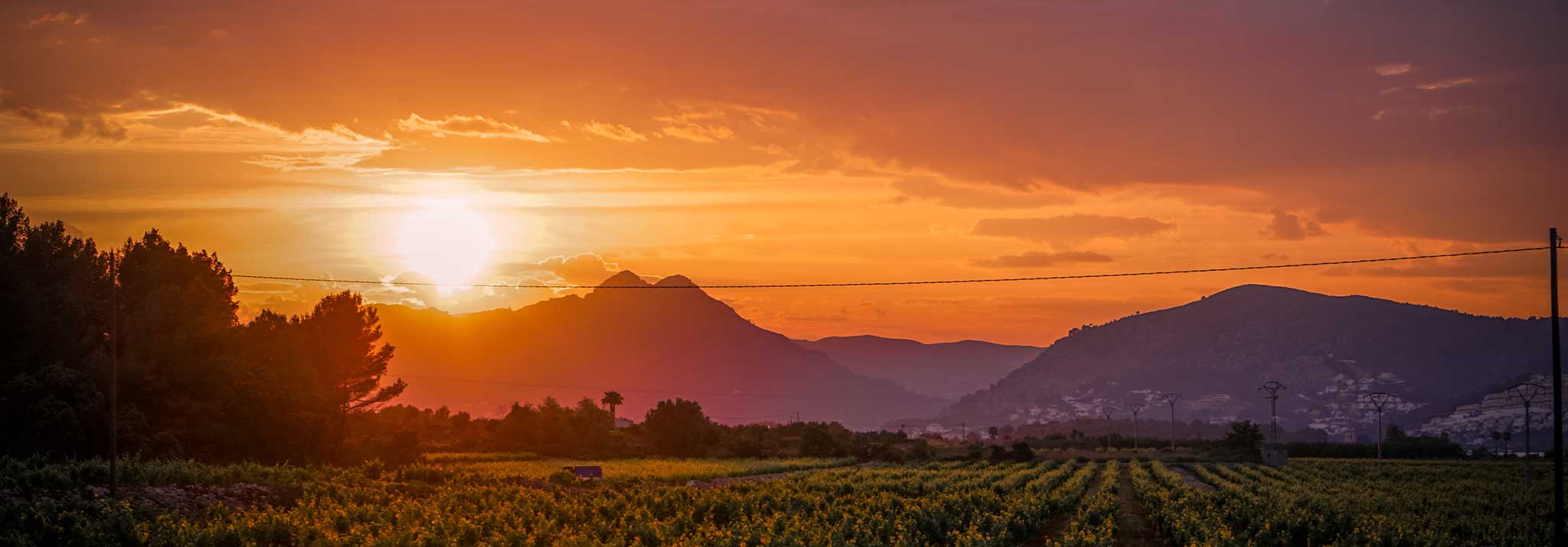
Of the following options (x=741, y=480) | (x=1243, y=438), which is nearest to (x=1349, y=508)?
(x=741, y=480)

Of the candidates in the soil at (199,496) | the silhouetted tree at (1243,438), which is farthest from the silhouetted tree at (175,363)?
the silhouetted tree at (1243,438)

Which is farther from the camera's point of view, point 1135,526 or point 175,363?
point 175,363

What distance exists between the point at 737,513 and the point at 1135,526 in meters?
15.6

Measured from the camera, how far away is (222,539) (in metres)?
30.8

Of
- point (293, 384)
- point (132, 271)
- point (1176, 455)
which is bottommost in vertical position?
point (1176, 455)

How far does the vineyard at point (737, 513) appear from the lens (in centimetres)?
3183

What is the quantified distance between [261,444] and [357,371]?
21137mm

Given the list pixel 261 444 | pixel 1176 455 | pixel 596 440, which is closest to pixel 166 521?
pixel 261 444

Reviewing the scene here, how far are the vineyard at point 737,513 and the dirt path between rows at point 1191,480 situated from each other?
111 centimetres

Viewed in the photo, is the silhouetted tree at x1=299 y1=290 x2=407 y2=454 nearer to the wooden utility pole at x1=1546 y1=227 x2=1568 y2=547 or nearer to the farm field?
the farm field

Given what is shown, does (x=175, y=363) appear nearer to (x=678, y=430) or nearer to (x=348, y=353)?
(x=348, y=353)

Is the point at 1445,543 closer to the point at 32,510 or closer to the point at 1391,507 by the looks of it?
the point at 1391,507

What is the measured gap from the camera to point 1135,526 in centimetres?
4559

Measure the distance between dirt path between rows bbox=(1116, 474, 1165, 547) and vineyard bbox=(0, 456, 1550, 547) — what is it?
21 cm
